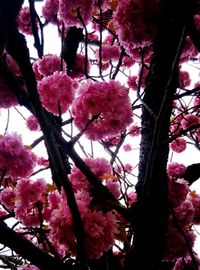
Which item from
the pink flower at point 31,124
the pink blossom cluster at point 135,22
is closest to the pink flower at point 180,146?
the pink flower at point 31,124

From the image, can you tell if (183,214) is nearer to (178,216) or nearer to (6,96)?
(178,216)

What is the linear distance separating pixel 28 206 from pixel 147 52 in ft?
4.99

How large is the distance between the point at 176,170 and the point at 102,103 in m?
1.02

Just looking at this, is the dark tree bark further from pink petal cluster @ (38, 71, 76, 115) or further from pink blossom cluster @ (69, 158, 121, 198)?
pink petal cluster @ (38, 71, 76, 115)

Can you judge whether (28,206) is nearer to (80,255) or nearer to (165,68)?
(80,255)

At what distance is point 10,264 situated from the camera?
3.87m

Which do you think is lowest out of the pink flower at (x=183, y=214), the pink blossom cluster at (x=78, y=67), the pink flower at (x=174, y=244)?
the pink flower at (x=174, y=244)

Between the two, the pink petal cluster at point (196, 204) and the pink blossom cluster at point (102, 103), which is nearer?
the pink blossom cluster at point (102, 103)

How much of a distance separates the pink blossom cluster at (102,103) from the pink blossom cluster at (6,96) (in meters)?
0.36

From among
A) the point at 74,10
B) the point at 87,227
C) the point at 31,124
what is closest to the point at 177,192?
the point at 87,227

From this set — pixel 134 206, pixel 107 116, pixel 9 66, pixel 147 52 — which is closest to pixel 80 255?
pixel 134 206

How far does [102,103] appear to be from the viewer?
1699 mm

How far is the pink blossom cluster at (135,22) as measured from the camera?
172 cm

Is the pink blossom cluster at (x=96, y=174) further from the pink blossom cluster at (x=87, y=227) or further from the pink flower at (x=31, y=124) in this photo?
the pink flower at (x=31, y=124)
